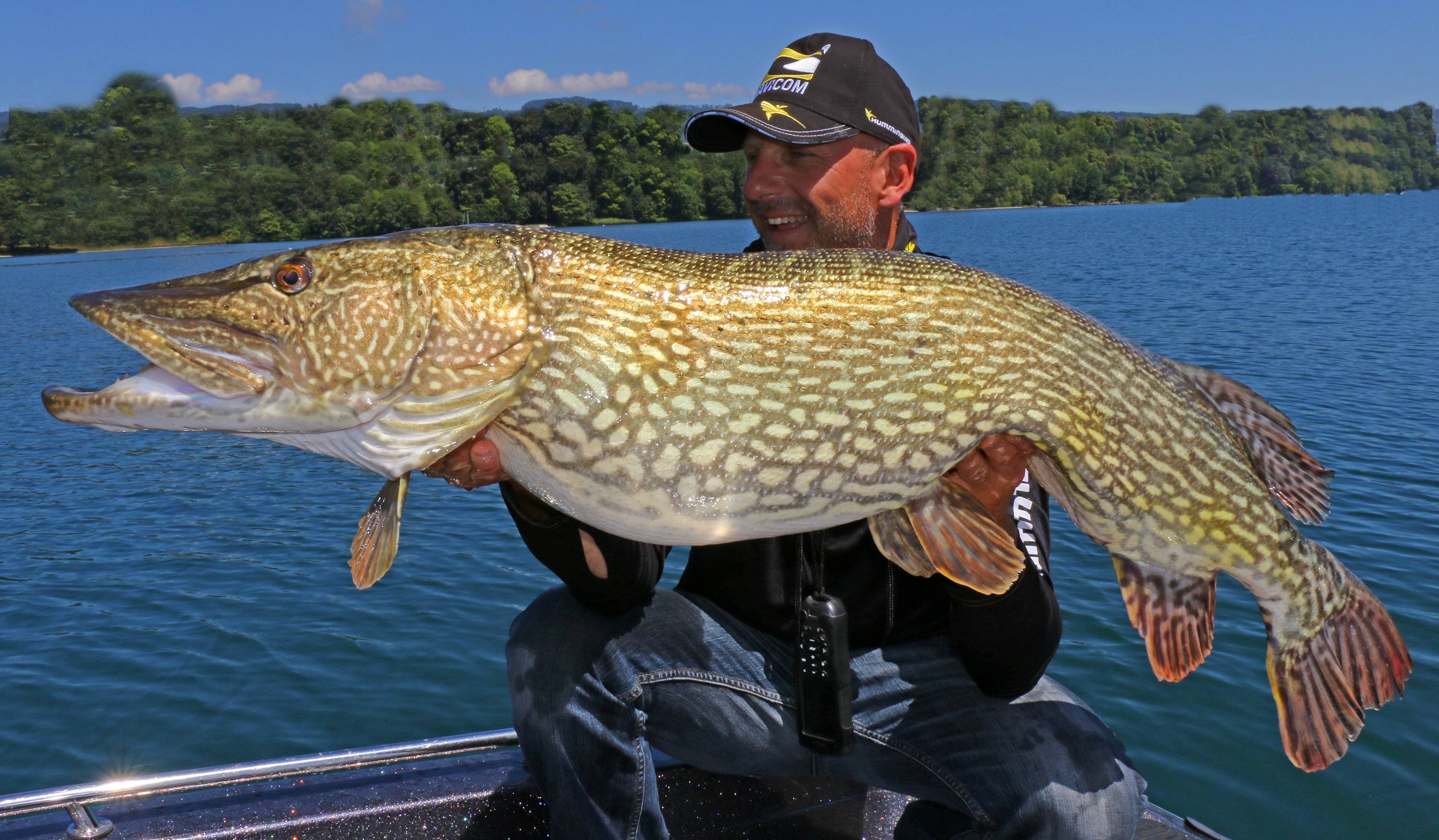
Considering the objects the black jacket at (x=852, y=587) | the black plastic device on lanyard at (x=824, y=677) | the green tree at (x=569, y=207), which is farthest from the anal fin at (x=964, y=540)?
the green tree at (x=569, y=207)

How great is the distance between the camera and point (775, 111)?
280 centimetres

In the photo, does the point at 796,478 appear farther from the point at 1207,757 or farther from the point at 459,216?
the point at 459,216

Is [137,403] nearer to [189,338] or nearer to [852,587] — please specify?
[189,338]

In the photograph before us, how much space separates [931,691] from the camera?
246 cm

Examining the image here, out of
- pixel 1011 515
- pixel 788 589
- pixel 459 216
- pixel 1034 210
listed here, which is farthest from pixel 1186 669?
pixel 1034 210

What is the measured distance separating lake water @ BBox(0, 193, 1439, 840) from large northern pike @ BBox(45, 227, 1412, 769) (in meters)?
3.05

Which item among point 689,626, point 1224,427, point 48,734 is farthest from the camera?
point 48,734

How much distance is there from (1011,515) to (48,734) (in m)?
5.87

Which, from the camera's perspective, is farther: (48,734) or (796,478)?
(48,734)

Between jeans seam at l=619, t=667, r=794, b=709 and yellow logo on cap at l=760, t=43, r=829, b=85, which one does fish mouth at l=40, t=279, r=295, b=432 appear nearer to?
jeans seam at l=619, t=667, r=794, b=709

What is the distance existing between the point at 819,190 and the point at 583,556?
4.21 feet

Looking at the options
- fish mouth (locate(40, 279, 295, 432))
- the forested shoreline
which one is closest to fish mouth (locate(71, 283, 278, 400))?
fish mouth (locate(40, 279, 295, 432))

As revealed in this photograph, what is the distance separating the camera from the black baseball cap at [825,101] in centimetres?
276

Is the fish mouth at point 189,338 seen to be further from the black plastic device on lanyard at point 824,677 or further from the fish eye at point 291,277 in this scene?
the black plastic device on lanyard at point 824,677
